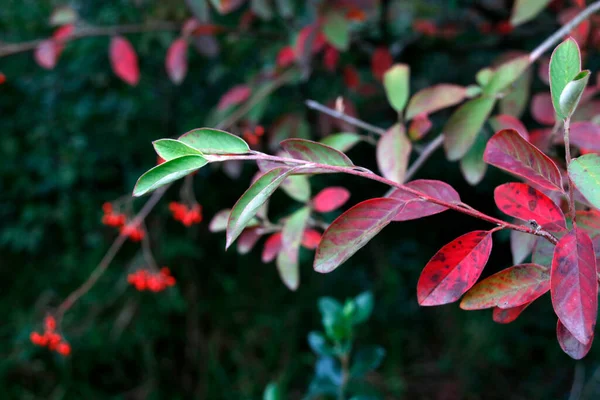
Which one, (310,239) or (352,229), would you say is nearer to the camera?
(352,229)

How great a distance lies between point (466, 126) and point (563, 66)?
0.36 meters

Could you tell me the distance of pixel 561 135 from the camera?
0.94 m

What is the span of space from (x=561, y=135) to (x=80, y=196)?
1.80 m

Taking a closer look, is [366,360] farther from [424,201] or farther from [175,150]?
[175,150]

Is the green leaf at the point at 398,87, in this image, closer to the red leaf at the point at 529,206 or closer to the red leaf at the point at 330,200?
the red leaf at the point at 330,200

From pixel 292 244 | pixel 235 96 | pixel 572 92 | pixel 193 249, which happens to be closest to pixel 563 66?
pixel 572 92

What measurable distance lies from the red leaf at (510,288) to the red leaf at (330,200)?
0.41 meters

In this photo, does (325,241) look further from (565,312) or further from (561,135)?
(561,135)

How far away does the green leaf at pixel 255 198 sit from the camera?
20.4 inches

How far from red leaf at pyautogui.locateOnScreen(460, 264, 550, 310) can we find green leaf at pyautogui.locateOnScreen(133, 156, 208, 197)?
296 mm

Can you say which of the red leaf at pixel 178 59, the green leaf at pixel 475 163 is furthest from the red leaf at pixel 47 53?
the green leaf at pixel 475 163

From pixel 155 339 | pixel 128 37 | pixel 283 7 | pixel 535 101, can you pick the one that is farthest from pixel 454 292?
pixel 155 339

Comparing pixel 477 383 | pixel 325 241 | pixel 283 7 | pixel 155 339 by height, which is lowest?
pixel 477 383

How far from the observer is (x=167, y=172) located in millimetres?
511
